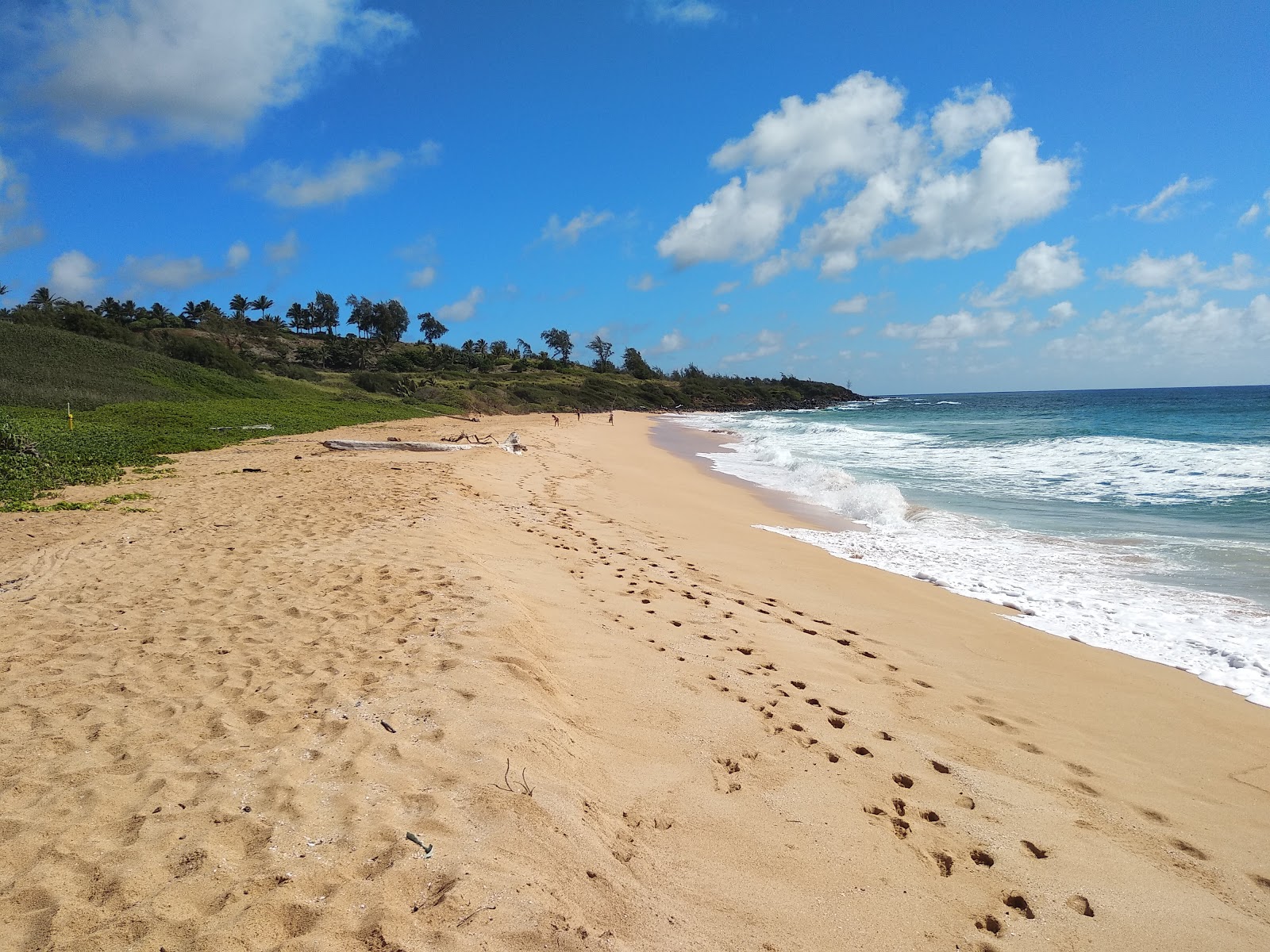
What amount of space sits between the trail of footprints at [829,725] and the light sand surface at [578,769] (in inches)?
1.0

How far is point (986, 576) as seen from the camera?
312 inches

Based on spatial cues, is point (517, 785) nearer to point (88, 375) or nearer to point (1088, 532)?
point (1088, 532)

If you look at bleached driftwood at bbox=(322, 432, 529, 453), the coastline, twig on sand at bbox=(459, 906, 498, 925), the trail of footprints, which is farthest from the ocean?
bleached driftwood at bbox=(322, 432, 529, 453)

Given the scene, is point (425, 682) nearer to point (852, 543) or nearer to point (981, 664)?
point (981, 664)

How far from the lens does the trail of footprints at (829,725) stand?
9.78 feet

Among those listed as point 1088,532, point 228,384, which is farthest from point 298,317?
point 1088,532

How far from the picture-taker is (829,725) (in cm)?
413

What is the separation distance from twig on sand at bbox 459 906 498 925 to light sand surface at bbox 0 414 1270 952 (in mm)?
18

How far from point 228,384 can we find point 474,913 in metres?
38.5

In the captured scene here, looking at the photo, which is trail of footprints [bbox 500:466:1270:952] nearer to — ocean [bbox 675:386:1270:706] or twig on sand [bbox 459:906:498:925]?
twig on sand [bbox 459:906:498:925]

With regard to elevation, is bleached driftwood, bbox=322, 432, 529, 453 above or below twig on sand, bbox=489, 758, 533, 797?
above

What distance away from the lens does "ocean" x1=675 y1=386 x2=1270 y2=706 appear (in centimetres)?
618

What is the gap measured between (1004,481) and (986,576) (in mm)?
10331

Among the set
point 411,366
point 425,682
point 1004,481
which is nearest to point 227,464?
point 425,682
